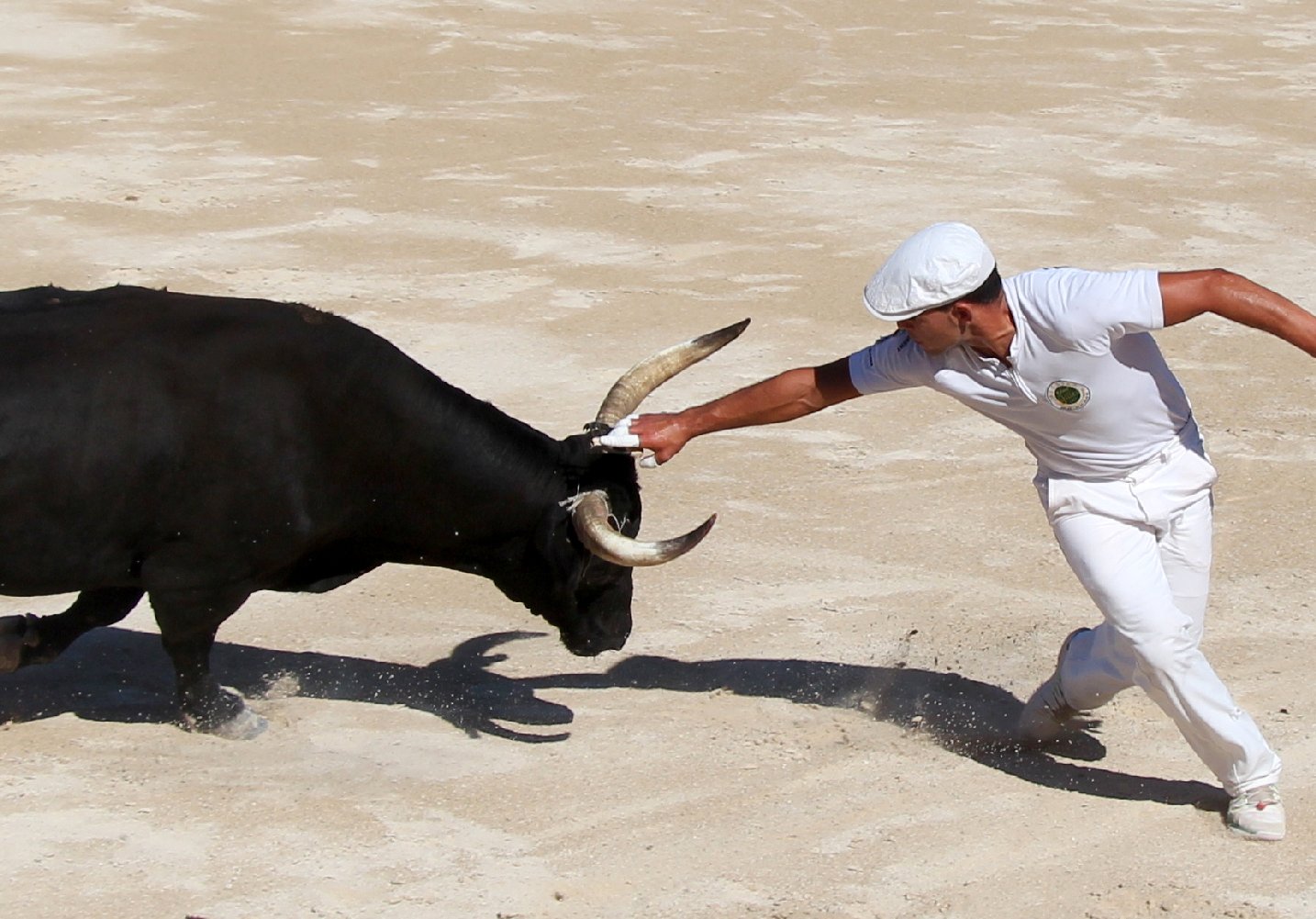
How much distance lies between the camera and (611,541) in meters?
6.21

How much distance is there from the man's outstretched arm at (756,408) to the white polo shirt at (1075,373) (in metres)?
0.18

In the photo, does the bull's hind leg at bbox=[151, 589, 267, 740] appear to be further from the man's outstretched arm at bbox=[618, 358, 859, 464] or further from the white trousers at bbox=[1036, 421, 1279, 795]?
the white trousers at bbox=[1036, 421, 1279, 795]

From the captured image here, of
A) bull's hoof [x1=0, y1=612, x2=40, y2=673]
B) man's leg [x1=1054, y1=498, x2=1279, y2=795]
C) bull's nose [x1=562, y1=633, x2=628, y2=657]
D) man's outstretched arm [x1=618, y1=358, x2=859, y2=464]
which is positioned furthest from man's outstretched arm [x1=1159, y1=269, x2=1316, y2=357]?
bull's hoof [x1=0, y1=612, x2=40, y2=673]

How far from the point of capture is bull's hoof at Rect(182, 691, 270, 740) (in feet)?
21.4

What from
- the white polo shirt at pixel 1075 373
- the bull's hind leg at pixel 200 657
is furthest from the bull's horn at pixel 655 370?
the bull's hind leg at pixel 200 657

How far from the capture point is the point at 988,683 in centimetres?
725

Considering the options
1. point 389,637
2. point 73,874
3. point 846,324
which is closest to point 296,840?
point 73,874

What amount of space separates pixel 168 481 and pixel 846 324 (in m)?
5.63

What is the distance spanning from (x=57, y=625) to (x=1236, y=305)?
4078 mm

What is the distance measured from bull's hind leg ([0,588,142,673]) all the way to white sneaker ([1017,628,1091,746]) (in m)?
3.11

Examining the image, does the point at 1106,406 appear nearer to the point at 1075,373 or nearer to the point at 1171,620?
the point at 1075,373

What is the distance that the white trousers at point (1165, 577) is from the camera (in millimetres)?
5719

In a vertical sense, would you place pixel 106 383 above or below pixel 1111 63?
above

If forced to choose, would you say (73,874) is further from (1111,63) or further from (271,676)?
(1111,63)
